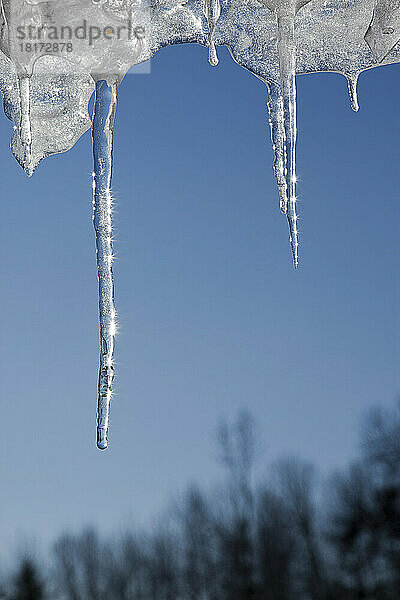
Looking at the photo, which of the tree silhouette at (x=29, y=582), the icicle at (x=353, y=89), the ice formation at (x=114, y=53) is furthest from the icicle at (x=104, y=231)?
the tree silhouette at (x=29, y=582)

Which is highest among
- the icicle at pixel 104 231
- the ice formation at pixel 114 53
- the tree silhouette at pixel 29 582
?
the ice formation at pixel 114 53

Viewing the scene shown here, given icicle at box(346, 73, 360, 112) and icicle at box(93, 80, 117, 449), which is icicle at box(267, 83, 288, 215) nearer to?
icicle at box(346, 73, 360, 112)

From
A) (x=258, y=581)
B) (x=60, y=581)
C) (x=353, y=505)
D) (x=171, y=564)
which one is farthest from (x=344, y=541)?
(x=60, y=581)

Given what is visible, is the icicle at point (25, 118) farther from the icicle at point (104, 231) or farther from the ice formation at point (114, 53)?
the icicle at point (104, 231)

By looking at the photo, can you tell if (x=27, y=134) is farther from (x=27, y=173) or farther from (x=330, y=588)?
(x=330, y=588)

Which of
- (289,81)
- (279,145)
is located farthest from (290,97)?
(279,145)

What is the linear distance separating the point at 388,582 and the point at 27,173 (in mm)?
16678

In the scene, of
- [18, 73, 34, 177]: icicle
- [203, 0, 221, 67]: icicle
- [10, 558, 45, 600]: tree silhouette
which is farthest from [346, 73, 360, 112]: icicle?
[10, 558, 45, 600]: tree silhouette

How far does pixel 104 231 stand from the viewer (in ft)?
5.67

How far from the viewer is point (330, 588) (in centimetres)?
1648

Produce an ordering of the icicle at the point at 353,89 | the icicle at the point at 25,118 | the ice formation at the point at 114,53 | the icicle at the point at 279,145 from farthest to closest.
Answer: the icicle at the point at 279,145 < the icicle at the point at 353,89 < the icicle at the point at 25,118 < the ice formation at the point at 114,53

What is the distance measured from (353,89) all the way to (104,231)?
2.23 ft

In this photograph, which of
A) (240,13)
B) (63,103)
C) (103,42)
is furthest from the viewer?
(63,103)

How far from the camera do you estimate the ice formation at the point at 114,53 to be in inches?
55.3
